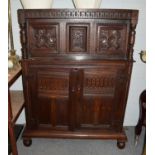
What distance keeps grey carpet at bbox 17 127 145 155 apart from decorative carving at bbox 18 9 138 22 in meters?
1.30

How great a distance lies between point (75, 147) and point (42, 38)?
3.89 feet

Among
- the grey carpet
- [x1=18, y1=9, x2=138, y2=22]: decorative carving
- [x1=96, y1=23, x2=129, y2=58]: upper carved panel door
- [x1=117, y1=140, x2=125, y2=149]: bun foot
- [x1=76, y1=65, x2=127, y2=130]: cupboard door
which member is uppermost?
[x1=18, y1=9, x2=138, y2=22]: decorative carving

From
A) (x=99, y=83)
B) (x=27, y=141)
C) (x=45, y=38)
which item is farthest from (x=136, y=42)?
(x=27, y=141)

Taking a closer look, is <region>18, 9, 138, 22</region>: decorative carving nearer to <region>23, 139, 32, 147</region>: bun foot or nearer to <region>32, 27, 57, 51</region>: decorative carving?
<region>32, 27, 57, 51</region>: decorative carving

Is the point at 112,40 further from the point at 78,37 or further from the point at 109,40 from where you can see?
the point at 78,37

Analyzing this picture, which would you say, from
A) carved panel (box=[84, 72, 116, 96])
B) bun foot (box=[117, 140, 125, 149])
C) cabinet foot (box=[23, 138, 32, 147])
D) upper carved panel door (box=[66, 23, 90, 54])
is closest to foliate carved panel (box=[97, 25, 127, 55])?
upper carved panel door (box=[66, 23, 90, 54])

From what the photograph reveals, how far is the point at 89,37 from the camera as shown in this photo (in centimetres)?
169

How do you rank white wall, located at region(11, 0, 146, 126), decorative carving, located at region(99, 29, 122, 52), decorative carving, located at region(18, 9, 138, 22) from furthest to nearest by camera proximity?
white wall, located at region(11, 0, 146, 126), decorative carving, located at region(99, 29, 122, 52), decorative carving, located at region(18, 9, 138, 22)

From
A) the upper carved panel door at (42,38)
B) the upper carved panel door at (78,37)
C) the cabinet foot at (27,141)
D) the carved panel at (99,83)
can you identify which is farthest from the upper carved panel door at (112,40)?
the cabinet foot at (27,141)

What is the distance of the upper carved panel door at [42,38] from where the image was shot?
167 centimetres

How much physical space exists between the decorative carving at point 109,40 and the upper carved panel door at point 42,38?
399 mm

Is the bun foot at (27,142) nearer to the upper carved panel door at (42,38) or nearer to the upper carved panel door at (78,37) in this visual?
the upper carved panel door at (42,38)

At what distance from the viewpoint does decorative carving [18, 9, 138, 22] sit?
1.60m
